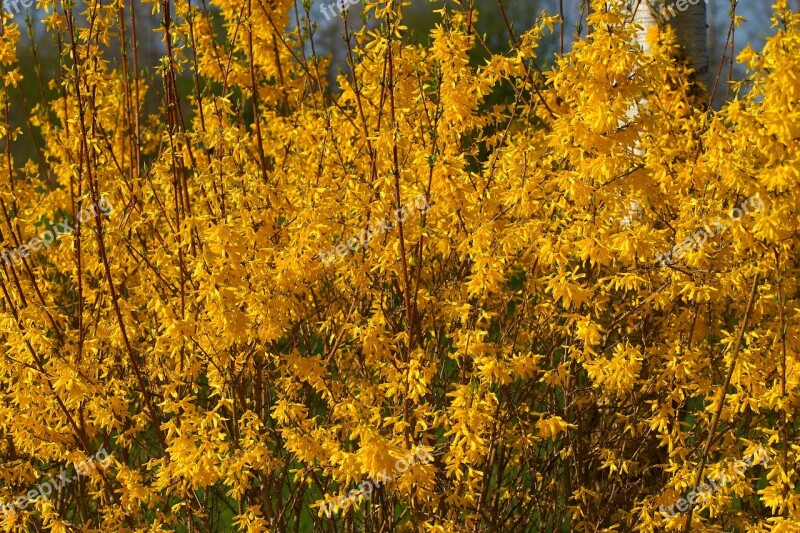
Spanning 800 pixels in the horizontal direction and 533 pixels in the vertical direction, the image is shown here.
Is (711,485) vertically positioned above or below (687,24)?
below

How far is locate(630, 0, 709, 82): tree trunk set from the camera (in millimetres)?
Result: 4457

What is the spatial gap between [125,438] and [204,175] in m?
1.32

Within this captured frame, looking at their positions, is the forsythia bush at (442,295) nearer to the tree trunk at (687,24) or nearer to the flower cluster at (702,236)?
the flower cluster at (702,236)

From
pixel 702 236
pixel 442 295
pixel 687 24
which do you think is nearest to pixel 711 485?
pixel 702 236

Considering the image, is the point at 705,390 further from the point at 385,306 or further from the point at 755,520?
the point at 385,306

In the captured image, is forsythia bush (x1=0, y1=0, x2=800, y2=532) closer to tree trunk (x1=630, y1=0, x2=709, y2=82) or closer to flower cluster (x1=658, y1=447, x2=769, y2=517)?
flower cluster (x1=658, y1=447, x2=769, y2=517)

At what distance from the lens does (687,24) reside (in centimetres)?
456

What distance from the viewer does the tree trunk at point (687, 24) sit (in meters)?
4.46

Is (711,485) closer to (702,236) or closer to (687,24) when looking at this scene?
(702,236)

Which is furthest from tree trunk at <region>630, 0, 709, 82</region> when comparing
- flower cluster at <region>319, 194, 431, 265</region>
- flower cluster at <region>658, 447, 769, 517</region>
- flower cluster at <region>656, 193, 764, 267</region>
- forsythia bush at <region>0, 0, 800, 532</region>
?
flower cluster at <region>658, 447, 769, 517</region>

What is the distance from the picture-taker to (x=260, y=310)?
2.68 meters

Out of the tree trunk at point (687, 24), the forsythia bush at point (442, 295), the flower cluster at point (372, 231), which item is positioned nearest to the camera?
the forsythia bush at point (442, 295)

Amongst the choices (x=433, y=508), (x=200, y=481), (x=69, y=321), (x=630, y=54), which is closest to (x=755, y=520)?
(x=433, y=508)

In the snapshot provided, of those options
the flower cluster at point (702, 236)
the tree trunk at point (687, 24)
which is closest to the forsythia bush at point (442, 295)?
the flower cluster at point (702, 236)
